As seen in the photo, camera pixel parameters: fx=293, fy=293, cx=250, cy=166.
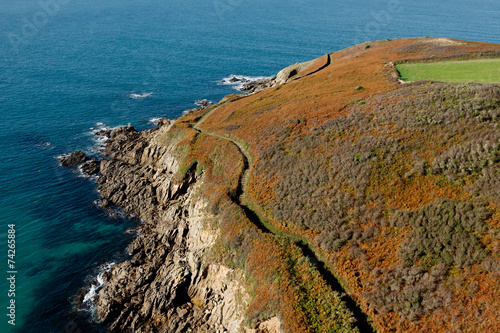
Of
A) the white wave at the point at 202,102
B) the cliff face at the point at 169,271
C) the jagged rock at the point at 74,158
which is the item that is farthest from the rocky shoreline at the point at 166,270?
the white wave at the point at 202,102

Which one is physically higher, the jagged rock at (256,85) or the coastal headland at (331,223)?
the jagged rock at (256,85)

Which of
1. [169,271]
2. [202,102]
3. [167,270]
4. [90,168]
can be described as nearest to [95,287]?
[167,270]

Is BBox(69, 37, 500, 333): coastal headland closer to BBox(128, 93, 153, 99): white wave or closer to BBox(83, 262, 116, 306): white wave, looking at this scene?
BBox(83, 262, 116, 306): white wave

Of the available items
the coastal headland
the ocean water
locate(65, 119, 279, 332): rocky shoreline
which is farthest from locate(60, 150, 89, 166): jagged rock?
the coastal headland

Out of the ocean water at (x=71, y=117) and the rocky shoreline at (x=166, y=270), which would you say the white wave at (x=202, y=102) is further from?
the rocky shoreline at (x=166, y=270)

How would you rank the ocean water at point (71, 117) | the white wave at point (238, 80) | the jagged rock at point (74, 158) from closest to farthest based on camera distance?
the ocean water at point (71, 117), the jagged rock at point (74, 158), the white wave at point (238, 80)

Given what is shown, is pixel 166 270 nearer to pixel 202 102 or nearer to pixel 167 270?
pixel 167 270
